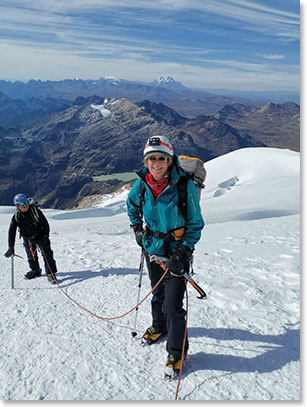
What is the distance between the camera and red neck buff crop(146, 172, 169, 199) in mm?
4289

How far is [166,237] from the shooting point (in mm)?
4398

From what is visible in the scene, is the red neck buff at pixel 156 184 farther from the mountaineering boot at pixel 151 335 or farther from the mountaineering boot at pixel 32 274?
the mountaineering boot at pixel 32 274

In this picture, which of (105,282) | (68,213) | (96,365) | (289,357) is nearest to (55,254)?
(105,282)

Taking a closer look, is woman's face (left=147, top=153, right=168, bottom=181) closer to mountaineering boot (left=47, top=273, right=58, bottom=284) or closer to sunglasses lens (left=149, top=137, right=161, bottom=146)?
sunglasses lens (left=149, top=137, right=161, bottom=146)

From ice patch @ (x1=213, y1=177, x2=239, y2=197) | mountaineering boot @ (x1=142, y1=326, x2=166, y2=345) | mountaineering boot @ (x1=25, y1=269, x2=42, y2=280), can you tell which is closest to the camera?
mountaineering boot @ (x1=142, y1=326, x2=166, y2=345)

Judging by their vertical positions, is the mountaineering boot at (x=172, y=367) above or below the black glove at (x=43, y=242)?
below

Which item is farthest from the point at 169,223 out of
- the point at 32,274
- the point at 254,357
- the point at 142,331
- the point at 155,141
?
the point at 32,274

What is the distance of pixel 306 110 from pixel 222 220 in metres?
11.8

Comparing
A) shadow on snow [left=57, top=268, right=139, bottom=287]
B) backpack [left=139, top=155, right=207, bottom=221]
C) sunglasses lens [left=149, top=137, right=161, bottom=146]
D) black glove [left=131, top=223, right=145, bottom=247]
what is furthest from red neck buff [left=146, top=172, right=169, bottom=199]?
shadow on snow [left=57, top=268, right=139, bottom=287]

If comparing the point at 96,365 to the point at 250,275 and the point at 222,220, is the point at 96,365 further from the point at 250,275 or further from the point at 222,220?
the point at 222,220

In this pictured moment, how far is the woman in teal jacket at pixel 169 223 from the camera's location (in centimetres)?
419

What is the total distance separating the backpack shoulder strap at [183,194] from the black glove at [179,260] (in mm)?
438

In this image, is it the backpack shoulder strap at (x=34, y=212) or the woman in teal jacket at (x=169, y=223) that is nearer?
the woman in teal jacket at (x=169, y=223)

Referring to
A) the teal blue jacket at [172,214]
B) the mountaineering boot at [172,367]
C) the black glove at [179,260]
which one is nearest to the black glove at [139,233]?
the teal blue jacket at [172,214]
